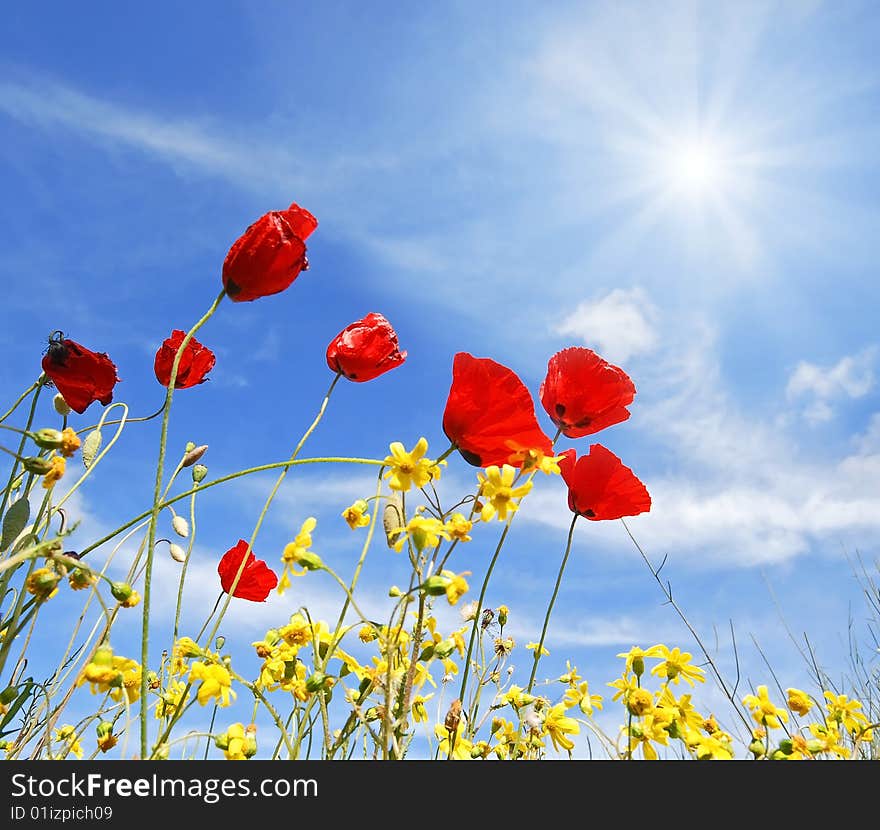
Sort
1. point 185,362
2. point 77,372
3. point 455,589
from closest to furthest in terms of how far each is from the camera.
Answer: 1. point 455,589
2. point 77,372
3. point 185,362

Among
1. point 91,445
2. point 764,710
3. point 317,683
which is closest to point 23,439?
point 91,445

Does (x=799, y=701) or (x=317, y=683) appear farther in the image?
(x=799, y=701)

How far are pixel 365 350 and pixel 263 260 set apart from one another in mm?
426

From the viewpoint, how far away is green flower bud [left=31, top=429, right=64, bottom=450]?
1271 mm

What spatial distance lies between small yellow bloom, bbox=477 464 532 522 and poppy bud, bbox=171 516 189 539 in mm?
771

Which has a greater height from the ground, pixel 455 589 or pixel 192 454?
pixel 192 454

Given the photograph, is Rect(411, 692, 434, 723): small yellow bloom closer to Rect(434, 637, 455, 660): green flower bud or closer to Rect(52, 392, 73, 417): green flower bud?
Rect(434, 637, 455, 660): green flower bud

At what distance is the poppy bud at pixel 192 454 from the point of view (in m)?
2.00

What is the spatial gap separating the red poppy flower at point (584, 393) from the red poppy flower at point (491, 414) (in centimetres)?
39

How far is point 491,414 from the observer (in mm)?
1570

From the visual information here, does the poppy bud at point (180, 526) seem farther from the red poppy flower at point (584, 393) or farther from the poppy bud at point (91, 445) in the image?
the red poppy flower at point (584, 393)

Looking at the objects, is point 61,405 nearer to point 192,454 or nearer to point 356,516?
point 192,454
